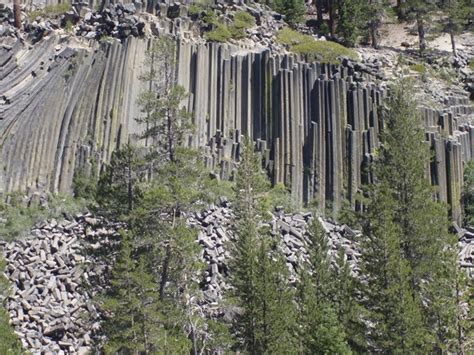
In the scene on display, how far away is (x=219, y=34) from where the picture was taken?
151 feet

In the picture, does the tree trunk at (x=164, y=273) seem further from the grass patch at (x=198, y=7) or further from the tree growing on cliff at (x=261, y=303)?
the grass patch at (x=198, y=7)

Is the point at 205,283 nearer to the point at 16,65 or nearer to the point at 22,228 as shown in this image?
the point at 22,228

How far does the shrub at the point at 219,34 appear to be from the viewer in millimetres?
45719

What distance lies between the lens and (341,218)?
128ft

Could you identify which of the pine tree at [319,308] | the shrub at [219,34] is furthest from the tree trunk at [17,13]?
the pine tree at [319,308]

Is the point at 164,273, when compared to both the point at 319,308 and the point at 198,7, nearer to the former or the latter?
the point at 319,308

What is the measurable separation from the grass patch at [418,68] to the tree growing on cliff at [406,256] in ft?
55.1

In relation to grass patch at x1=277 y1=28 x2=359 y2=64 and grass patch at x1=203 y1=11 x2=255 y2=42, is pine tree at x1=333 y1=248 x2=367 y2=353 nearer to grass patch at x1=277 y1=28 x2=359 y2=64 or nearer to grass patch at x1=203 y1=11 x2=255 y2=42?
grass patch at x1=277 y1=28 x2=359 y2=64

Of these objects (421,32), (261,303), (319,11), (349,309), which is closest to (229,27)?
(319,11)

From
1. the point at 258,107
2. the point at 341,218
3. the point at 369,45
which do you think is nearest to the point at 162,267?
the point at 341,218

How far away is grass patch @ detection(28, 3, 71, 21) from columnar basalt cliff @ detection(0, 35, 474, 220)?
19.2ft

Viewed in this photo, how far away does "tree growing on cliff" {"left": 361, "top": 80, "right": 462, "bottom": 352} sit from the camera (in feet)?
79.2

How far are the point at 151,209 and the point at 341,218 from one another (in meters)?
16.8

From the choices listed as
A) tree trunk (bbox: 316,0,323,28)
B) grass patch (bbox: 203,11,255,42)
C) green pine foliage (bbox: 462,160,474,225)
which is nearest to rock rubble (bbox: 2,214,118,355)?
grass patch (bbox: 203,11,255,42)
